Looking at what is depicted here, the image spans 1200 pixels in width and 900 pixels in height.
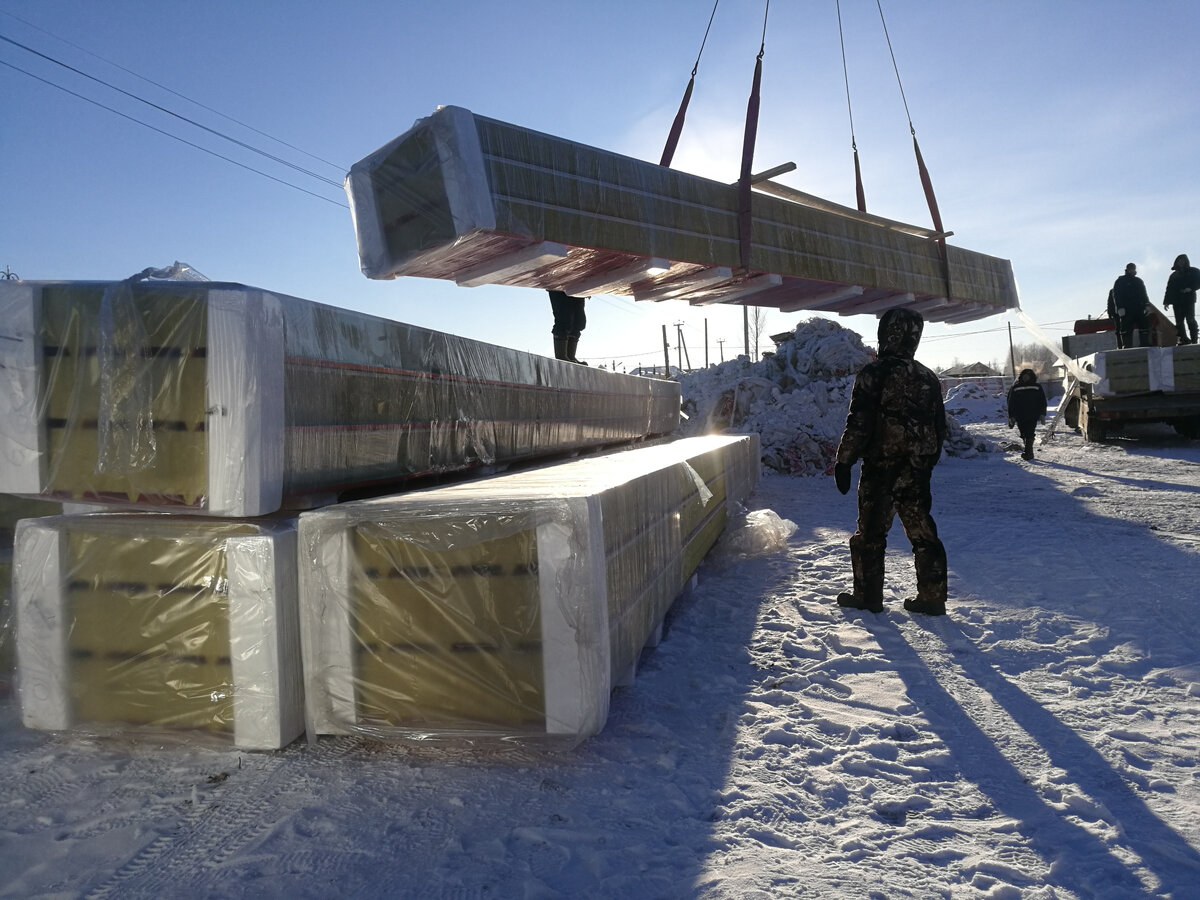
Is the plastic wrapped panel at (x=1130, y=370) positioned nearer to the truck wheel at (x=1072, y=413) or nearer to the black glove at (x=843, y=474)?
the truck wheel at (x=1072, y=413)

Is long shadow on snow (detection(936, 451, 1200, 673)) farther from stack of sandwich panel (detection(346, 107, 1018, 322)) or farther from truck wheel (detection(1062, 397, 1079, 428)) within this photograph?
truck wheel (detection(1062, 397, 1079, 428))


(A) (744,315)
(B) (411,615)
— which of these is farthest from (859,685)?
(A) (744,315)

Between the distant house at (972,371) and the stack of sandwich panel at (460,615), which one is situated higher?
the distant house at (972,371)

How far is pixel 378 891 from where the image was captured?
74.2 inches

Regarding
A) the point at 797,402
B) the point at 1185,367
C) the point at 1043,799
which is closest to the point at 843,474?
the point at 1043,799

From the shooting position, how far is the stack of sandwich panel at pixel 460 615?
2.51 m

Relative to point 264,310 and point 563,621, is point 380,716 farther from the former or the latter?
point 264,310

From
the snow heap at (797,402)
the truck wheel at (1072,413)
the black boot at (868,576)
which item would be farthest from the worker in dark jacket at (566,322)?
the truck wheel at (1072,413)

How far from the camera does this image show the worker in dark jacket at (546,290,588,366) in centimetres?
727

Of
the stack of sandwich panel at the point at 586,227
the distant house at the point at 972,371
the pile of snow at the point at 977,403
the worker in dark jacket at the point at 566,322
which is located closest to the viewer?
the stack of sandwich panel at the point at 586,227

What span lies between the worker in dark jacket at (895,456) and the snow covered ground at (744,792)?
13.9 inches

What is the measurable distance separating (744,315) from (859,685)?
161 feet

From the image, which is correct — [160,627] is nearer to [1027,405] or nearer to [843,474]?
[843,474]

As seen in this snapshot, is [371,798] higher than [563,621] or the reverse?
the reverse
